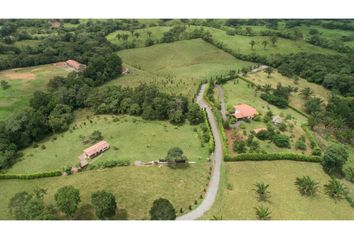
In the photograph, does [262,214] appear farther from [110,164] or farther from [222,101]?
[222,101]

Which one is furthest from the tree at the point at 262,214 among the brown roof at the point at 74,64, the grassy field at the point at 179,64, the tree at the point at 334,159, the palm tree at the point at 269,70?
the brown roof at the point at 74,64

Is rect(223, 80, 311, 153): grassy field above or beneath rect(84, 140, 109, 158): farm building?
above

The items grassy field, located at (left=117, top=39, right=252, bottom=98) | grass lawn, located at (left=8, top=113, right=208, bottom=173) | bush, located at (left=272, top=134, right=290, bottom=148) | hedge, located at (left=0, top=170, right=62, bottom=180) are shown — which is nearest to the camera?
hedge, located at (left=0, top=170, right=62, bottom=180)

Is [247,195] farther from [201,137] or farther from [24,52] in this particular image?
[24,52]

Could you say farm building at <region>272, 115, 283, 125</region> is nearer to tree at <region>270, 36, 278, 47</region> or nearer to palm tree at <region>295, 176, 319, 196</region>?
palm tree at <region>295, 176, 319, 196</region>

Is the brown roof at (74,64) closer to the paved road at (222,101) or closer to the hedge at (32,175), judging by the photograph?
the paved road at (222,101)

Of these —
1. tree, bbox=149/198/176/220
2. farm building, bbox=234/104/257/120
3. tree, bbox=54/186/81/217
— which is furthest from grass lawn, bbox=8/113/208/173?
tree, bbox=149/198/176/220
